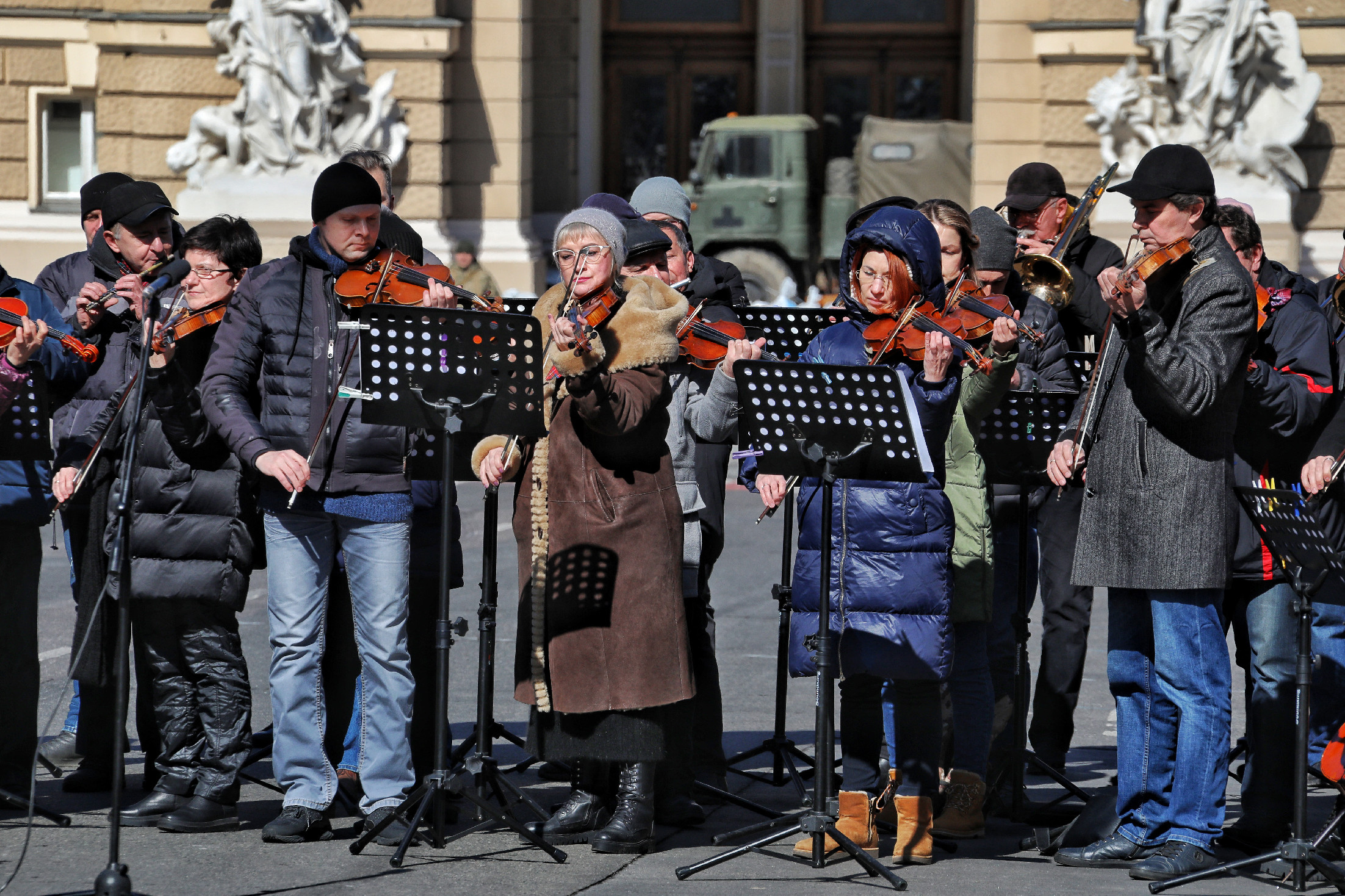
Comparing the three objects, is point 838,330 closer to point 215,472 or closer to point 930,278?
point 930,278

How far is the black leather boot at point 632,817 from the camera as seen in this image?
5.59 meters

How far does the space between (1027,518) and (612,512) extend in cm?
Result: 152

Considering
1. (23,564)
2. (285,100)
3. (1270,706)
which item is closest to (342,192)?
(23,564)

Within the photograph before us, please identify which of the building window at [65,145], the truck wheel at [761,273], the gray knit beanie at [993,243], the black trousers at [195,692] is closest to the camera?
the black trousers at [195,692]

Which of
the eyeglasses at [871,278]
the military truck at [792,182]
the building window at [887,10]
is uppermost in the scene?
the building window at [887,10]

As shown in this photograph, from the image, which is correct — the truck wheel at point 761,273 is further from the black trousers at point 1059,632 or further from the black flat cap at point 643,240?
the black flat cap at point 643,240

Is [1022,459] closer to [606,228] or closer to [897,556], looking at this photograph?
[897,556]

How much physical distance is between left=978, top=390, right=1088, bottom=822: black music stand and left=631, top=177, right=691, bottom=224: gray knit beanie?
158 centimetres

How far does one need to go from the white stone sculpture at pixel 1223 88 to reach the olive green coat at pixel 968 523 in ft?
36.1

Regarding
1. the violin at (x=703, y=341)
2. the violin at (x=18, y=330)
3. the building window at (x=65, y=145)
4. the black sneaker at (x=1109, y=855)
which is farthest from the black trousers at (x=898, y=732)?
the building window at (x=65, y=145)

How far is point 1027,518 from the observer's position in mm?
6113

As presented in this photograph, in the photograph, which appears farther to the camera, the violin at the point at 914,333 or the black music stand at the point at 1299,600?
the violin at the point at 914,333

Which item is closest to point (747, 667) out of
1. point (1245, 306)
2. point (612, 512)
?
point (612, 512)

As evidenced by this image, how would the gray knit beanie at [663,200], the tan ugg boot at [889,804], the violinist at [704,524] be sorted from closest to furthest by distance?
the tan ugg boot at [889,804], the violinist at [704,524], the gray knit beanie at [663,200]
